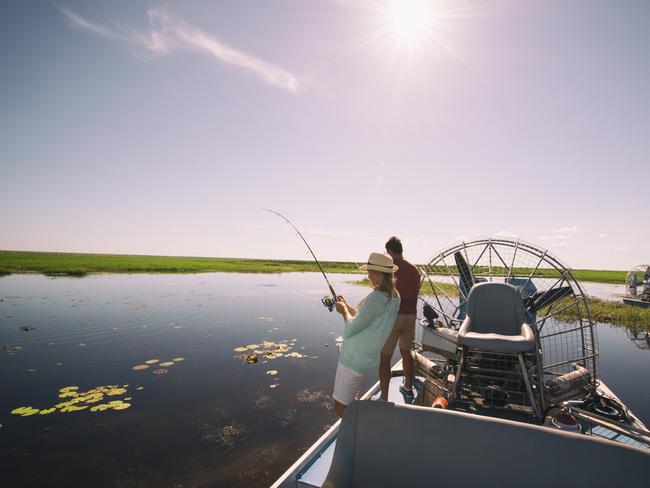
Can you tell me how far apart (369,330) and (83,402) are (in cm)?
709

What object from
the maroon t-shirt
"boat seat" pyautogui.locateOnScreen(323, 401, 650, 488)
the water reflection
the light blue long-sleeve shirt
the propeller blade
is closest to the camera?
"boat seat" pyautogui.locateOnScreen(323, 401, 650, 488)

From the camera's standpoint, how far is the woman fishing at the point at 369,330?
10.1 feet

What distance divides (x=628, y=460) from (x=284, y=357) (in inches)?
354

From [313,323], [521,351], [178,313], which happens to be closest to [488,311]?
[521,351]

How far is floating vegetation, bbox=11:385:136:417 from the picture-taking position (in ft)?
20.4

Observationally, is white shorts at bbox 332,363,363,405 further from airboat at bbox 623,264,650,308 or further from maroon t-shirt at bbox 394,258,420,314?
airboat at bbox 623,264,650,308

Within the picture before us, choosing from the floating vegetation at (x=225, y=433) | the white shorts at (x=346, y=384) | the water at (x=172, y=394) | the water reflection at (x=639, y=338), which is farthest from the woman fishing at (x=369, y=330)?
the water reflection at (x=639, y=338)

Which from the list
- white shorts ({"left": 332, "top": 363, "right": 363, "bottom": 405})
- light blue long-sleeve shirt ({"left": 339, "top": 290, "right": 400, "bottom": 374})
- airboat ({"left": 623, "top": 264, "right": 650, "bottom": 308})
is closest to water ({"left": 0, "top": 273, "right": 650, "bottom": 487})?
white shorts ({"left": 332, "top": 363, "right": 363, "bottom": 405})

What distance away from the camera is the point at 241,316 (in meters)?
15.5

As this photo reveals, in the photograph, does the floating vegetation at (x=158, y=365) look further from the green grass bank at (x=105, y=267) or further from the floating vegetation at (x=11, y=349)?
the green grass bank at (x=105, y=267)

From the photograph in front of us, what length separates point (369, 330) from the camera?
123 inches


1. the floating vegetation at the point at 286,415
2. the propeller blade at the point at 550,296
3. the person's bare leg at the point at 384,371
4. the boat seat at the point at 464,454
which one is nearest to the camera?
the boat seat at the point at 464,454

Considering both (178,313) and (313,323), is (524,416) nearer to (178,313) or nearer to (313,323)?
(313,323)

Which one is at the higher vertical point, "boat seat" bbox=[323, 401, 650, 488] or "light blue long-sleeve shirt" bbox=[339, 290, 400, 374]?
"light blue long-sleeve shirt" bbox=[339, 290, 400, 374]
